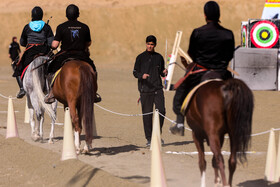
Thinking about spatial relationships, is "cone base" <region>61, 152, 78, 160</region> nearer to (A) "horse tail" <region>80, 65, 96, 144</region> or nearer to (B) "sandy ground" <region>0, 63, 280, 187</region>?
(B) "sandy ground" <region>0, 63, 280, 187</region>

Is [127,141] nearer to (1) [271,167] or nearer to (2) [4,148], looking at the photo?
(2) [4,148]

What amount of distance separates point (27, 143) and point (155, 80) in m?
2.91

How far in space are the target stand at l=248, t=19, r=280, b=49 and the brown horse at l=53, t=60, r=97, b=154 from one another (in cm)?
1685

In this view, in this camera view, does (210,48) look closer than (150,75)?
Yes

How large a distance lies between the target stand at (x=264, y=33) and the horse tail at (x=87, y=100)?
669 inches

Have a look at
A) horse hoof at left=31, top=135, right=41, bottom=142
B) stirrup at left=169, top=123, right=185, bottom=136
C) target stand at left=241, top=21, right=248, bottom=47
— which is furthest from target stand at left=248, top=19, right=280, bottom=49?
stirrup at left=169, top=123, right=185, bottom=136

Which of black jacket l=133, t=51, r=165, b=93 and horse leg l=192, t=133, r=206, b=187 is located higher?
black jacket l=133, t=51, r=165, b=93

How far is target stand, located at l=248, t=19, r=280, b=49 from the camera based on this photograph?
27328 millimetres

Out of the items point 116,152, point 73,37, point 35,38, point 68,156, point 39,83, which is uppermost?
point 73,37

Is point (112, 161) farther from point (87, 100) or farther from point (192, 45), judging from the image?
point (192, 45)

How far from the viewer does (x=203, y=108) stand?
8.20 metres

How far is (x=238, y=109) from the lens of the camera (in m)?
7.97

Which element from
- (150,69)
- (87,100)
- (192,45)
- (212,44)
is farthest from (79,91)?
(212,44)

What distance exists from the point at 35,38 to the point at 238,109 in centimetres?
721
